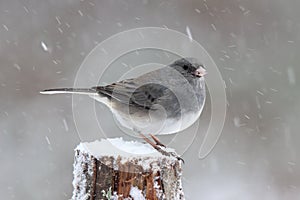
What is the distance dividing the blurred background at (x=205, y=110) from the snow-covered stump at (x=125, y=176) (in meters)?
3.06

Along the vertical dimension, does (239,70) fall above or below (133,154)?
above

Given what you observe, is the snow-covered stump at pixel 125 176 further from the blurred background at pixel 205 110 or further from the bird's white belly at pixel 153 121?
the blurred background at pixel 205 110

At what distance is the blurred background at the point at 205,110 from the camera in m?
5.34

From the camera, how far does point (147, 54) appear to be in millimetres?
5559

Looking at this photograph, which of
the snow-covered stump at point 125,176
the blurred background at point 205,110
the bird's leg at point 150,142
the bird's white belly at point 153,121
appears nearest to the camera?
the snow-covered stump at point 125,176

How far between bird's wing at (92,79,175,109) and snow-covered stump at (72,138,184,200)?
2.37 feet

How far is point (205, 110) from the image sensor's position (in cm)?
537

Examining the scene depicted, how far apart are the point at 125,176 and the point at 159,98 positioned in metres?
0.92

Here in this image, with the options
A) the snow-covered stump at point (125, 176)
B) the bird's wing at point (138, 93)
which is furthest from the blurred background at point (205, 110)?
the snow-covered stump at point (125, 176)

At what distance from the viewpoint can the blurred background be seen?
5.34 metres

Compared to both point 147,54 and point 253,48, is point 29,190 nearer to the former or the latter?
point 147,54

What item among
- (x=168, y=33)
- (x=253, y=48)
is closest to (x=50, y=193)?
(x=168, y=33)

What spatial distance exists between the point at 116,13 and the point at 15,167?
210 cm

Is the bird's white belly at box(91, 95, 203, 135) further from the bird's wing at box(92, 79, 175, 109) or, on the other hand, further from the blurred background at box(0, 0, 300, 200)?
the blurred background at box(0, 0, 300, 200)
